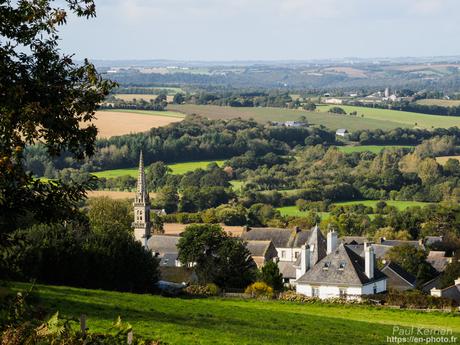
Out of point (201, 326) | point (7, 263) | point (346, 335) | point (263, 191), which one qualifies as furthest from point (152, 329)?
point (263, 191)

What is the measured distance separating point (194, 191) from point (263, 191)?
10.4 metres

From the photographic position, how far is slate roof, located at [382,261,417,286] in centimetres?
5000

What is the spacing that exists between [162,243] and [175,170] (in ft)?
162

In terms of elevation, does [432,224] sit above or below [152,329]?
below

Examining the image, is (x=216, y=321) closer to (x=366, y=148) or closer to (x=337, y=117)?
(x=366, y=148)

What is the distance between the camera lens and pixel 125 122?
13062 centimetres

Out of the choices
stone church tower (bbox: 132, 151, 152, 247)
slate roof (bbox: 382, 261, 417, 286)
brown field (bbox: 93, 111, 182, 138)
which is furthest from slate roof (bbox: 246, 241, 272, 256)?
brown field (bbox: 93, 111, 182, 138)

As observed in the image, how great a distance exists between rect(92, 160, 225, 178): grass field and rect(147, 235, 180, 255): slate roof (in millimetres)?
34446

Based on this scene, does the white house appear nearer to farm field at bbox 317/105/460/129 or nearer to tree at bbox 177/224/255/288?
tree at bbox 177/224/255/288

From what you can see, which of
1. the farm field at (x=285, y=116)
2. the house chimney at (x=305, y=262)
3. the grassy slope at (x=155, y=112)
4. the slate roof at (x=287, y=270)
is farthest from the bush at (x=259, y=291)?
the farm field at (x=285, y=116)

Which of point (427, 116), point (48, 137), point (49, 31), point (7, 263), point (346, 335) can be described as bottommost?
point (427, 116)

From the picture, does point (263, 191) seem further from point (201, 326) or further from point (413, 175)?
Answer: point (201, 326)

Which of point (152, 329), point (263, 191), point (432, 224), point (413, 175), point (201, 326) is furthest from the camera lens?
point (413, 175)

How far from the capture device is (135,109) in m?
157
